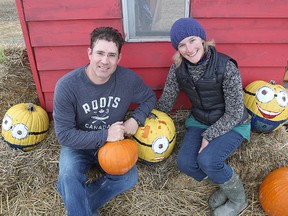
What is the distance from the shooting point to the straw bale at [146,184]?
2.61 meters

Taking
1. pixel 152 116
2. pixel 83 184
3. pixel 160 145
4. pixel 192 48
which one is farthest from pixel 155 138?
pixel 192 48

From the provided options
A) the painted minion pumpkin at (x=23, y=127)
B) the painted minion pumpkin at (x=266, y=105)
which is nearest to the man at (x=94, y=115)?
the painted minion pumpkin at (x=23, y=127)

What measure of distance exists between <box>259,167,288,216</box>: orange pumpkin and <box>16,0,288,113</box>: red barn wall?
0.98 metres

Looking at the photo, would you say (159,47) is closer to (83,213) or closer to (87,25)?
(87,25)

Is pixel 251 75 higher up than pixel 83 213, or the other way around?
pixel 251 75

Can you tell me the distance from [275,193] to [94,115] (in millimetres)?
1623

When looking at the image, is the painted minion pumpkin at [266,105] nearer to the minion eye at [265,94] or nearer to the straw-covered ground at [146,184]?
the minion eye at [265,94]

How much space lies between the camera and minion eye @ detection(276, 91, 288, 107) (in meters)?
2.74

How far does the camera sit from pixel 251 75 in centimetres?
299

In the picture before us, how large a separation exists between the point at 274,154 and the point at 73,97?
1875mm

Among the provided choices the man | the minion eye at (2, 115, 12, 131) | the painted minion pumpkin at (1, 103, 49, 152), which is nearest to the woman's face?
the man

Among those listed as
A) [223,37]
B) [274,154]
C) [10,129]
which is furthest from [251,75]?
[10,129]

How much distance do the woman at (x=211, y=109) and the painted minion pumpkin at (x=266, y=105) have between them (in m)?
0.31

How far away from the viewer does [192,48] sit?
2.21 meters
